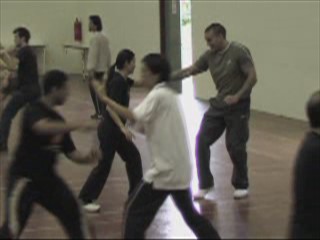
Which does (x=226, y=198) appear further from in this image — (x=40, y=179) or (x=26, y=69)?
(x=26, y=69)

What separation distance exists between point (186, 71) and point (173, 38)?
9.93 m

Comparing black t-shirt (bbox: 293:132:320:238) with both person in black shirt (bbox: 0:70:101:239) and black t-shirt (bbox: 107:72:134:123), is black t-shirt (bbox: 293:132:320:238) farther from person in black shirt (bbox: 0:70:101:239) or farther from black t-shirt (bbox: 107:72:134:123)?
black t-shirt (bbox: 107:72:134:123)

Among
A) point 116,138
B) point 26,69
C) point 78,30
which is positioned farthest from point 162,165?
point 78,30

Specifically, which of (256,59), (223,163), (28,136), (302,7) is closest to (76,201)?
(28,136)

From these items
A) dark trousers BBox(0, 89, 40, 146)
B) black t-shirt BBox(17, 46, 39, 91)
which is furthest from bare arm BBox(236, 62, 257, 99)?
dark trousers BBox(0, 89, 40, 146)

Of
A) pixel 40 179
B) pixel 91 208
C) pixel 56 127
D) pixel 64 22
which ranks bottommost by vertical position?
pixel 64 22

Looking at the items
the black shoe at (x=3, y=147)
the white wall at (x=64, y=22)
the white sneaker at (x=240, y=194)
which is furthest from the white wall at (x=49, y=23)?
the white sneaker at (x=240, y=194)

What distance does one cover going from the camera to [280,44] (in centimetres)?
1310

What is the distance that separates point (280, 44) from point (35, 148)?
891cm

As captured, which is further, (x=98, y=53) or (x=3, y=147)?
(x=98, y=53)

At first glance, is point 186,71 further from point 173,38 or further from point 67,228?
point 173,38

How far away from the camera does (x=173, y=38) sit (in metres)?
17.2

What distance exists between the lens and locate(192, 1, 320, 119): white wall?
12250 millimetres

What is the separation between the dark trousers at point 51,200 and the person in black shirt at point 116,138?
1.58 meters
